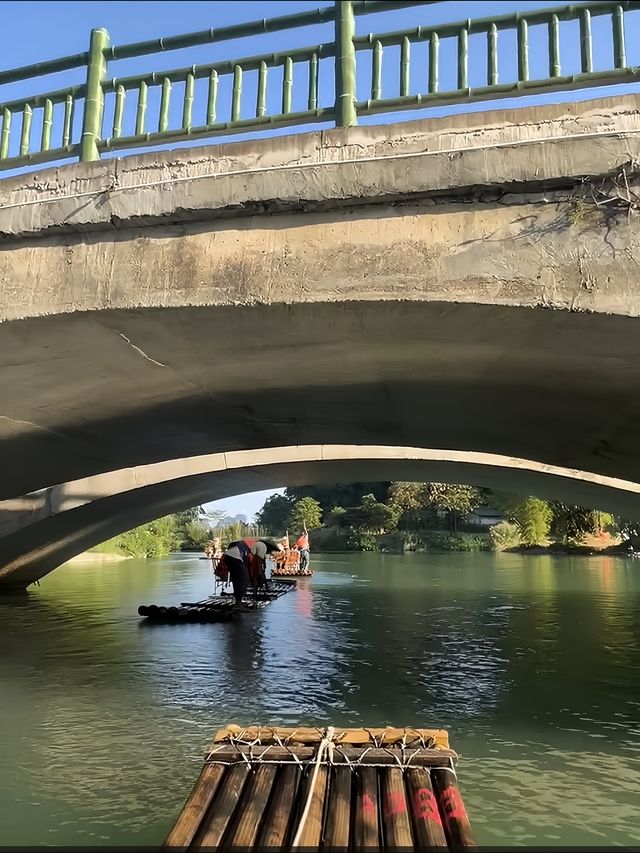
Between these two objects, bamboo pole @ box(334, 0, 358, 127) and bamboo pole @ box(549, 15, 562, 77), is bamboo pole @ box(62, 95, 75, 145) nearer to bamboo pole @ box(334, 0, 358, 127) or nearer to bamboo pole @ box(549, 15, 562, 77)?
bamboo pole @ box(334, 0, 358, 127)

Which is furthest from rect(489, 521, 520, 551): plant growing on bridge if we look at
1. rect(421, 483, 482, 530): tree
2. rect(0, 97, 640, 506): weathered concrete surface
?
rect(0, 97, 640, 506): weathered concrete surface

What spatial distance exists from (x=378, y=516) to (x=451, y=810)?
59.6m

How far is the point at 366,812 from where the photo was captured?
372 cm

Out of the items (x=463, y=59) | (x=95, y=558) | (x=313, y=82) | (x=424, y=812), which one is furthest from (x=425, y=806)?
(x=95, y=558)

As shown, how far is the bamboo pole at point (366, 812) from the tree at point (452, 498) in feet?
174

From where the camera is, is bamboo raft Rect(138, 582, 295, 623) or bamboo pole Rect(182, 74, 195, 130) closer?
bamboo pole Rect(182, 74, 195, 130)

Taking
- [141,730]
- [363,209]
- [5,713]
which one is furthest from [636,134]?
[5,713]

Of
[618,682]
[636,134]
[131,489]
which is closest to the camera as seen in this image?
[636,134]

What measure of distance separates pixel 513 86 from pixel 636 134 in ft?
3.38

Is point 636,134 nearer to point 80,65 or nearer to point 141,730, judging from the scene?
point 80,65

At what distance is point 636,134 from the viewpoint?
406 cm

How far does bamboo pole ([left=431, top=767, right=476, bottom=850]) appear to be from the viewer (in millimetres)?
3479

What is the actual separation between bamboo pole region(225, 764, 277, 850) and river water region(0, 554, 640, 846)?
683 millimetres

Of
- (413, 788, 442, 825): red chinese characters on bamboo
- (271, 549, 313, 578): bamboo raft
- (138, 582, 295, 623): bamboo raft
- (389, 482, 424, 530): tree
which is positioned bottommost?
(413, 788, 442, 825): red chinese characters on bamboo
